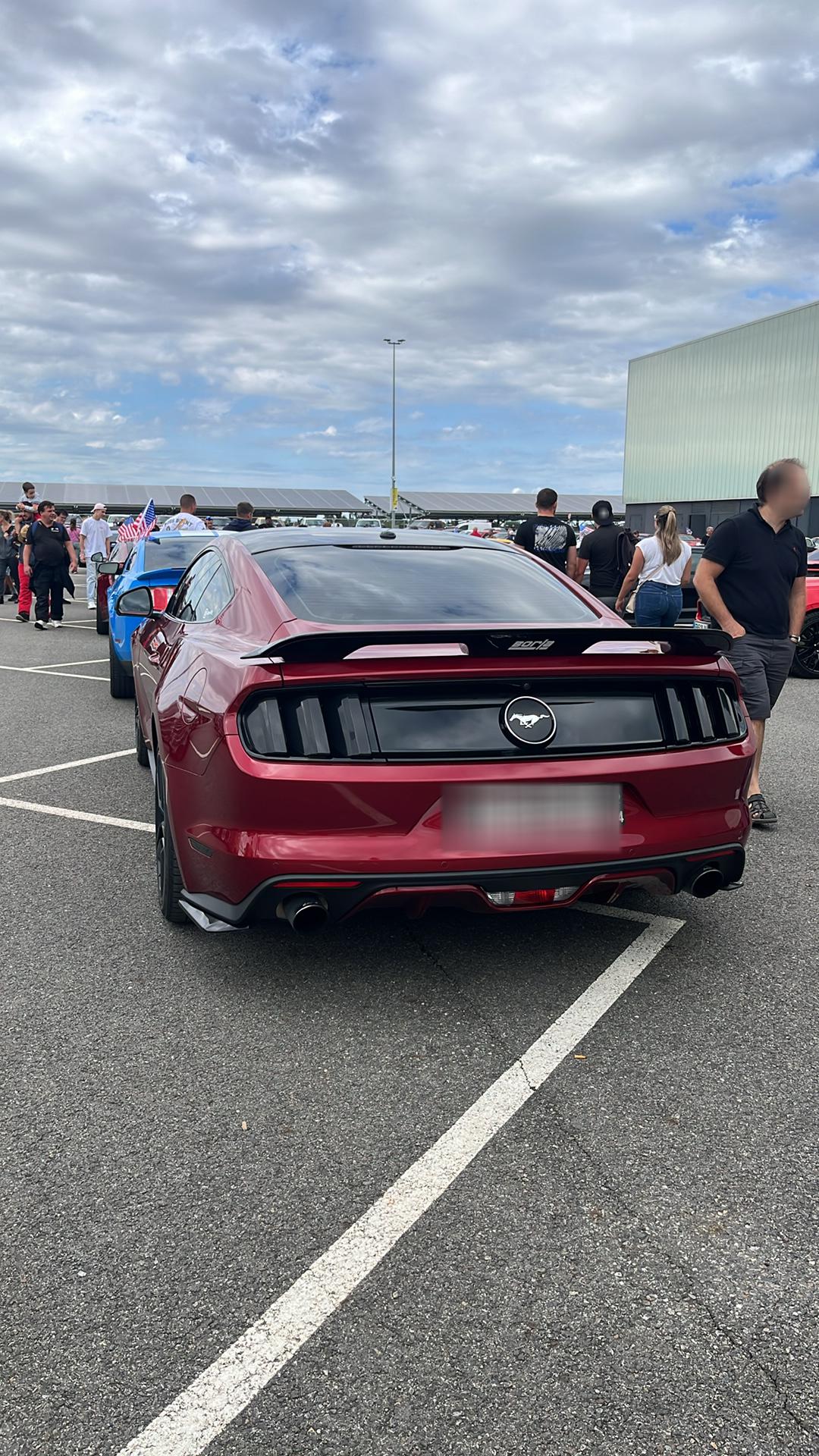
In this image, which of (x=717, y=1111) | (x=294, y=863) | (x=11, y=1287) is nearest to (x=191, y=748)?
(x=294, y=863)

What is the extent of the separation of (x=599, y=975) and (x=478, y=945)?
44 centimetres

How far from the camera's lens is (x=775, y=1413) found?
1735mm

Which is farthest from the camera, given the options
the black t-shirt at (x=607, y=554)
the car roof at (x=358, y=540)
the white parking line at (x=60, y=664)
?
the white parking line at (x=60, y=664)

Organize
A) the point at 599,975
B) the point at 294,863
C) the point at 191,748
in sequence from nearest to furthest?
1. the point at 294,863
2. the point at 191,748
3. the point at 599,975

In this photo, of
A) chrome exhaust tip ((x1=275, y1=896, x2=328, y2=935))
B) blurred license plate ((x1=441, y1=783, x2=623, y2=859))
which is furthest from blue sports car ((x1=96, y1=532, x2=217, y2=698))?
blurred license plate ((x1=441, y1=783, x2=623, y2=859))

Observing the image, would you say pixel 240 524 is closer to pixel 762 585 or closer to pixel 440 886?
pixel 762 585

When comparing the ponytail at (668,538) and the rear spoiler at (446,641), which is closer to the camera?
the rear spoiler at (446,641)

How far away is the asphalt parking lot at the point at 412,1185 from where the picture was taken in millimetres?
1759

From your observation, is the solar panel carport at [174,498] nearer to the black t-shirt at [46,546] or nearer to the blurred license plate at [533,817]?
the black t-shirt at [46,546]

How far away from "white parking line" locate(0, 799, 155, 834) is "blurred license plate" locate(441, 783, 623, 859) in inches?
102

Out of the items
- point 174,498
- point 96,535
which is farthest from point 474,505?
point 96,535

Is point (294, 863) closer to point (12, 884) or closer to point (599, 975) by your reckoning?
point (599, 975)

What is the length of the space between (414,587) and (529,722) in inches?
36.3

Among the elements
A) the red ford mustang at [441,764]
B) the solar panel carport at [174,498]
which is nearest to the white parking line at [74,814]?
the red ford mustang at [441,764]
